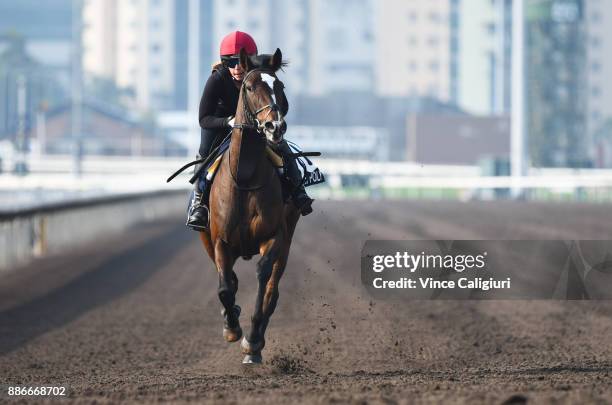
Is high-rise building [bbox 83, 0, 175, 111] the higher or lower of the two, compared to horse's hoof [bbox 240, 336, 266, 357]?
higher

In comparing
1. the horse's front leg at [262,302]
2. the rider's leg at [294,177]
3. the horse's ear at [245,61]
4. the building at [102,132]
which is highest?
the horse's ear at [245,61]

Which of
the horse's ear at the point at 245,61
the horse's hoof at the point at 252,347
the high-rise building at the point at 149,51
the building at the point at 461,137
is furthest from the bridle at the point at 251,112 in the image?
the high-rise building at the point at 149,51

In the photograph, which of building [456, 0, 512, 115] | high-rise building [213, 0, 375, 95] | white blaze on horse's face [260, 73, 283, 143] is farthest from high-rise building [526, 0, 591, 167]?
white blaze on horse's face [260, 73, 283, 143]

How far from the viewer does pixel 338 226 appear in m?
33.7

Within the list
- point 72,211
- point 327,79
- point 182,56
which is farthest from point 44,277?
point 182,56

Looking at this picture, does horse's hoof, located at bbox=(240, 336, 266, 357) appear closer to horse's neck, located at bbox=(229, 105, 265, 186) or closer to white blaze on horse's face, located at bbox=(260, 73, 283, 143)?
horse's neck, located at bbox=(229, 105, 265, 186)

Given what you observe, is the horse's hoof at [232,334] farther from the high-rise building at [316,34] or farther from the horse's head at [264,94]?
the high-rise building at [316,34]

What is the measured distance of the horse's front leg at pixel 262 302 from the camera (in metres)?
9.78

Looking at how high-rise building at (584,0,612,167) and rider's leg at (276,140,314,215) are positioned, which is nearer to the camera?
rider's leg at (276,140,314,215)

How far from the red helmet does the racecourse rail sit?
10.5m

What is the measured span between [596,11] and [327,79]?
3619 centimetres

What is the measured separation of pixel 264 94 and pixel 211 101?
4.41 feet

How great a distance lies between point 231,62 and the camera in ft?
33.6

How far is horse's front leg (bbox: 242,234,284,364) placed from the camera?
32.1 feet
